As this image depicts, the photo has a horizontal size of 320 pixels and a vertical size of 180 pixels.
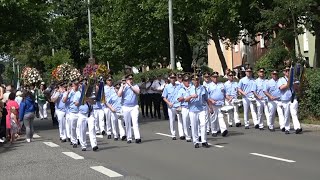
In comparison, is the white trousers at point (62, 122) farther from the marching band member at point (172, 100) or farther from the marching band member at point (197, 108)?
the marching band member at point (197, 108)

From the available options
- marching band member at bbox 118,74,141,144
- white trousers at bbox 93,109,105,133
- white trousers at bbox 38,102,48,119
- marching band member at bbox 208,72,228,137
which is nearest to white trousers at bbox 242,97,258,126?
marching band member at bbox 208,72,228,137

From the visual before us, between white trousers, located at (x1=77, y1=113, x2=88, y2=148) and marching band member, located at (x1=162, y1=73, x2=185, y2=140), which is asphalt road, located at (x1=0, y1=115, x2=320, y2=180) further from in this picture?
marching band member, located at (x1=162, y1=73, x2=185, y2=140)

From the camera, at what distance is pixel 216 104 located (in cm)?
1738

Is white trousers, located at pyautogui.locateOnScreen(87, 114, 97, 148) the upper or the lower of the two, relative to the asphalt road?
upper

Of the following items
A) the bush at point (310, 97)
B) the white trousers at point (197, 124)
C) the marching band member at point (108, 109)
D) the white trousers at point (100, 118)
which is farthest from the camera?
the bush at point (310, 97)

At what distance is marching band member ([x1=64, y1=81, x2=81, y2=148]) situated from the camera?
1513 cm

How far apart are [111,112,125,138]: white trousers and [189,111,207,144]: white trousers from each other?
3.13 metres

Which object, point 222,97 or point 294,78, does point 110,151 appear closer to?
point 222,97

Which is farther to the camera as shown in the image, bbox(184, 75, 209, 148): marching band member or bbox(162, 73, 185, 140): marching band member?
bbox(162, 73, 185, 140): marching band member

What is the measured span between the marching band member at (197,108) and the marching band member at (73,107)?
2.67m

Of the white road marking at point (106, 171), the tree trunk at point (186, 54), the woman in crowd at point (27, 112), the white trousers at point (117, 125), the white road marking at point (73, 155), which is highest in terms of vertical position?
the tree trunk at point (186, 54)

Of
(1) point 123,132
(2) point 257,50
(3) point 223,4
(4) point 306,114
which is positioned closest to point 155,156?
(1) point 123,132

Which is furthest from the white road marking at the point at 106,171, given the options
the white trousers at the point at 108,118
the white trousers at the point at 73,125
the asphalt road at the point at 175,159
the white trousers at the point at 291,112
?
the white trousers at the point at 291,112

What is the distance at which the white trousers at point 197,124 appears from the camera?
14633 mm
